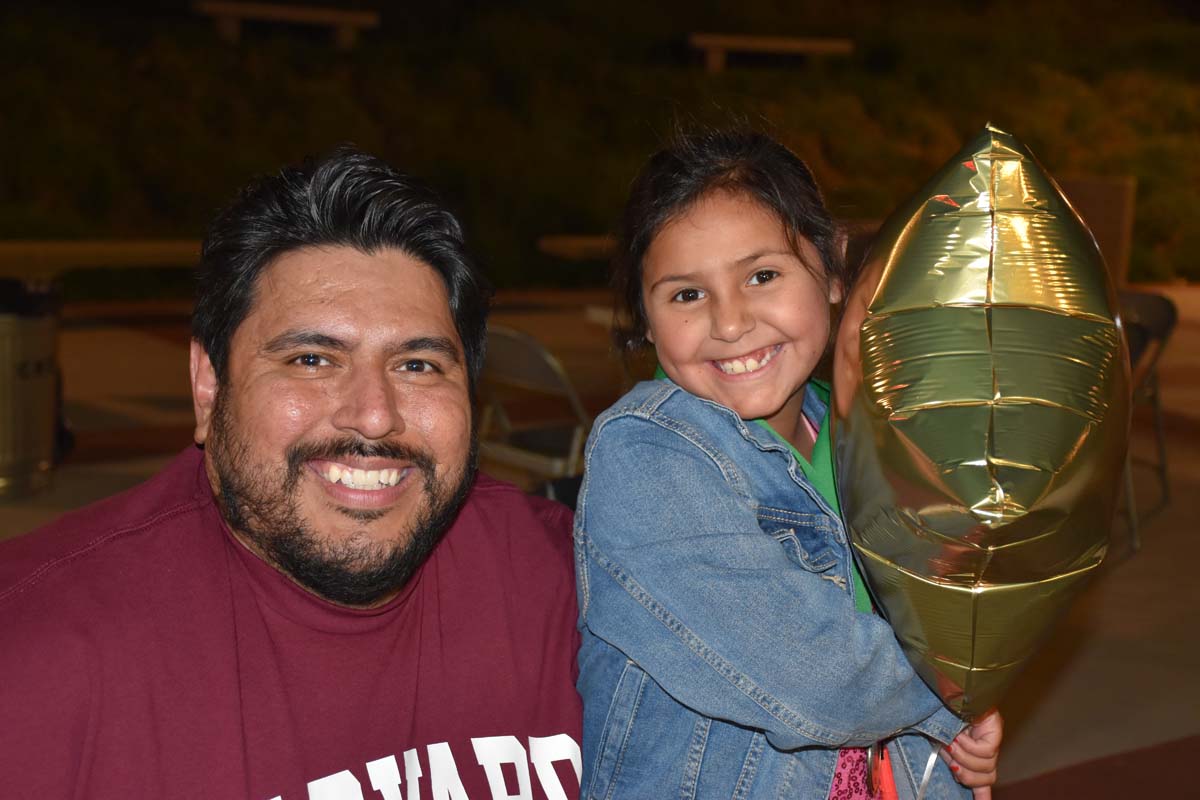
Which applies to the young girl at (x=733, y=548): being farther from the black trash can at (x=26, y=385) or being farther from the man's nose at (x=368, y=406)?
the black trash can at (x=26, y=385)

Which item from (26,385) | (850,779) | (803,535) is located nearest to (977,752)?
(850,779)

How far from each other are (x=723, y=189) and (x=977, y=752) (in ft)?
2.74

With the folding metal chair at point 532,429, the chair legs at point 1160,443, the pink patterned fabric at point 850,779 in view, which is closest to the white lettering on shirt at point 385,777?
the pink patterned fabric at point 850,779

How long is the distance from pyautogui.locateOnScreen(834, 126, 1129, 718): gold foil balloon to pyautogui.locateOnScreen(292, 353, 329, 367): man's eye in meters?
0.61

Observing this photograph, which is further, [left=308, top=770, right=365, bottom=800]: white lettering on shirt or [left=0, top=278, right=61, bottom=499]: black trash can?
[left=0, top=278, right=61, bottom=499]: black trash can

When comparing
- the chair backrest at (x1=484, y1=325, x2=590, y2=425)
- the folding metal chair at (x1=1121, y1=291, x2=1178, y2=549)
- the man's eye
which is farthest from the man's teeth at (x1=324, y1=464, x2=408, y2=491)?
the folding metal chair at (x1=1121, y1=291, x2=1178, y2=549)

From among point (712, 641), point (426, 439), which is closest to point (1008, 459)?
point (712, 641)

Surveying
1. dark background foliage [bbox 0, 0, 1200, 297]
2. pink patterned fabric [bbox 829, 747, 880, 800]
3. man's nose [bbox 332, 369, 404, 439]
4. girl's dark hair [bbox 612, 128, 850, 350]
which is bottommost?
pink patterned fabric [bbox 829, 747, 880, 800]

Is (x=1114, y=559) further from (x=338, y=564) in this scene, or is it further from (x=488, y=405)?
(x=338, y=564)

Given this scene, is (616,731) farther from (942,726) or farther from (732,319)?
(732,319)

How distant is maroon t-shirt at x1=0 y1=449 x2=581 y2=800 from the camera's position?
1293mm

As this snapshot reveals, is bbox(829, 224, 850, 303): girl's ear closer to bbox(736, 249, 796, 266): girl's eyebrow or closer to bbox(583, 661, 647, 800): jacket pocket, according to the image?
bbox(736, 249, 796, 266): girl's eyebrow

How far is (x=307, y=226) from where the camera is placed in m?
1.54

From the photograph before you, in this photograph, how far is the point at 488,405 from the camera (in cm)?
536
